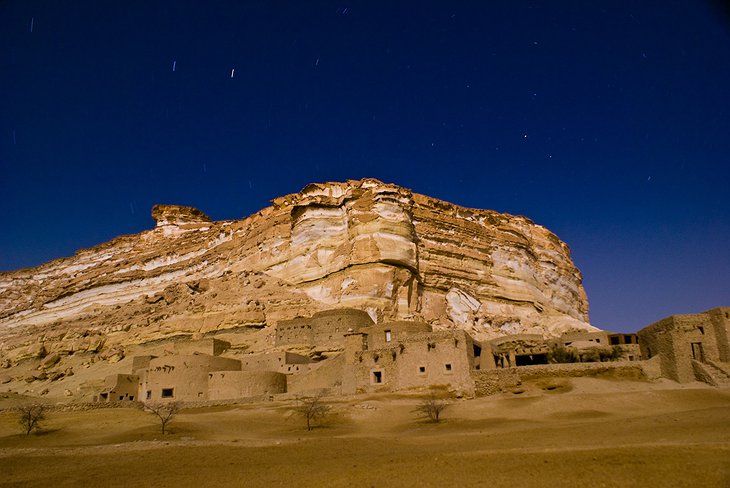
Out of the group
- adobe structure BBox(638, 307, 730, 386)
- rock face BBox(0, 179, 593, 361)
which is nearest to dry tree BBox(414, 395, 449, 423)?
adobe structure BBox(638, 307, 730, 386)

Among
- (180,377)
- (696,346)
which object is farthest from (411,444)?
(180,377)

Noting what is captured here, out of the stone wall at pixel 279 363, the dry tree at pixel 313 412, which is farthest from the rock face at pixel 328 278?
the dry tree at pixel 313 412

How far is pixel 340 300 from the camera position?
55.3 metres

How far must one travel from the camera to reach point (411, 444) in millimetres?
16891

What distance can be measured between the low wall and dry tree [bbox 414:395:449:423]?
2.38 m

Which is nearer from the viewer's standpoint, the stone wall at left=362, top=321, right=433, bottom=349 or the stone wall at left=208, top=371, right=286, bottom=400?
the stone wall at left=208, top=371, right=286, bottom=400

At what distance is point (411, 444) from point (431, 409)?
Result: 461 cm

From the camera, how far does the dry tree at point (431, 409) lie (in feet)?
69.2

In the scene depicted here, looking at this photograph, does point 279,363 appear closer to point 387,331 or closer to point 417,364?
point 387,331

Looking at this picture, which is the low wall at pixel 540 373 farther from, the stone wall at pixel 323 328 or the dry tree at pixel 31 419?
the dry tree at pixel 31 419

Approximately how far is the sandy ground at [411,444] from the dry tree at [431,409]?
0.38 m

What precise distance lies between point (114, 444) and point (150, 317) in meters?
46.4

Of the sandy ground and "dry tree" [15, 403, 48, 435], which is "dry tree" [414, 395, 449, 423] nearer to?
the sandy ground

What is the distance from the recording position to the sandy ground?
12.3 metres
